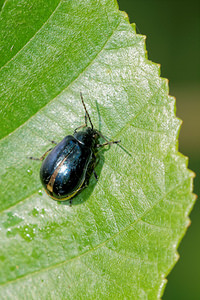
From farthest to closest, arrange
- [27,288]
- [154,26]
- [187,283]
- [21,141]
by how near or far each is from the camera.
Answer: [154,26] → [187,283] → [21,141] → [27,288]

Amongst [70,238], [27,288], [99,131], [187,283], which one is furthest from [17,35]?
[187,283]

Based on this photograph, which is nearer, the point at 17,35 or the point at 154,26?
the point at 17,35

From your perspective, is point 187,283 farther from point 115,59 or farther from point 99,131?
point 115,59

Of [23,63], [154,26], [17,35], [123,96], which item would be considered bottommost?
[154,26]

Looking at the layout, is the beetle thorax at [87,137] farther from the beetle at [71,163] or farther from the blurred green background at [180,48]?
the blurred green background at [180,48]

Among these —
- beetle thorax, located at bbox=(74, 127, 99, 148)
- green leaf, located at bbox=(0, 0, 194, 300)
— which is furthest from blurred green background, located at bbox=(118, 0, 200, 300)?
green leaf, located at bbox=(0, 0, 194, 300)

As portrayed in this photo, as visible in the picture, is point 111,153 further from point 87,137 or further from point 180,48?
point 180,48

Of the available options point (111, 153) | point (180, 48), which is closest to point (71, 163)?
point (111, 153)
